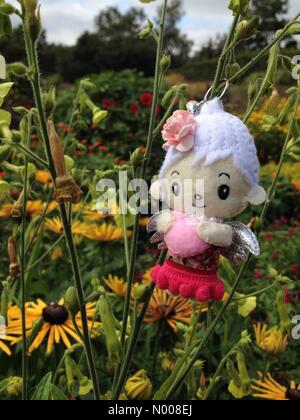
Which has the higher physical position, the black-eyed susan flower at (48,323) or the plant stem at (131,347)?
the plant stem at (131,347)

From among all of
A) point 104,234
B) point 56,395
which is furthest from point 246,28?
point 104,234

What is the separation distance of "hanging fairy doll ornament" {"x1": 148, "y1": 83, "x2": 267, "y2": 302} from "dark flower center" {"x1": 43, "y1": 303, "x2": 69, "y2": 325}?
2.31ft

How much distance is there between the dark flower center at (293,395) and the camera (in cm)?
142

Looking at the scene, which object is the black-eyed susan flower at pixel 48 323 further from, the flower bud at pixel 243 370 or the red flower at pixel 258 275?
the red flower at pixel 258 275

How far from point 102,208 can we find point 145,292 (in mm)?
213

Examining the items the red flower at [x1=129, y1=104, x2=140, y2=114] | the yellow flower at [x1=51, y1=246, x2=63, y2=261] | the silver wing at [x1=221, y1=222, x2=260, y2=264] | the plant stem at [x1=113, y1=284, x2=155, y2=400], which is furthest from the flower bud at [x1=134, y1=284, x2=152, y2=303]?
the red flower at [x1=129, y1=104, x2=140, y2=114]

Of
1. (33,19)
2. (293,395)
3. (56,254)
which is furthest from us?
(56,254)

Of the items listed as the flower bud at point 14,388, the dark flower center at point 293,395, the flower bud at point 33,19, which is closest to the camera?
the flower bud at point 33,19

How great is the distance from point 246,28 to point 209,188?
0.25 meters

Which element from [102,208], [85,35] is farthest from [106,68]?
[102,208]

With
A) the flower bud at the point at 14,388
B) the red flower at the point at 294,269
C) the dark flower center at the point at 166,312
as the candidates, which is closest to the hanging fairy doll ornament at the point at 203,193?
the flower bud at the point at 14,388

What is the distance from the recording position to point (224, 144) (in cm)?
77

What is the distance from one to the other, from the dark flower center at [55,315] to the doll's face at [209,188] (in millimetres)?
763

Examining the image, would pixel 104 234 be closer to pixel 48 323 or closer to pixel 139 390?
pixel 48 323
